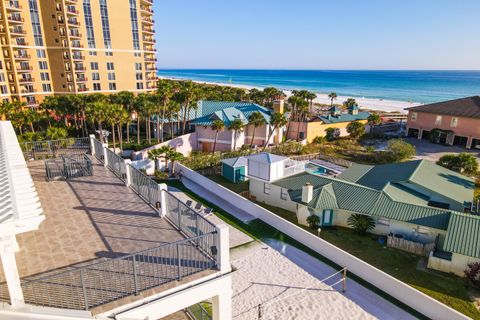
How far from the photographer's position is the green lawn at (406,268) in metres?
15.9

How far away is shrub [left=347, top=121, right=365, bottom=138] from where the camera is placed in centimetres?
5117

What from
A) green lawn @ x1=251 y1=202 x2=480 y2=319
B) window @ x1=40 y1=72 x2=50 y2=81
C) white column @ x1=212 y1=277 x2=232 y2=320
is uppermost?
window @ x1=40 y1=72 x2=50 y2=81

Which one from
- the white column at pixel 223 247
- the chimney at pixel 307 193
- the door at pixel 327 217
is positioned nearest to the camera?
the white column at pixel 223 247

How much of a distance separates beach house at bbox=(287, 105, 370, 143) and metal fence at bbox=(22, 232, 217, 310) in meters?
42.2

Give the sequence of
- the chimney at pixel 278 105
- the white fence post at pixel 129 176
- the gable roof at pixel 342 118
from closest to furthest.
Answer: the white fence post at pixel 129 176
the chimney at pixel 278 105
the gable roof at pixel 342 118

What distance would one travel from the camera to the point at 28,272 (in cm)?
841

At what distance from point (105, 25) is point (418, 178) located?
218 ft

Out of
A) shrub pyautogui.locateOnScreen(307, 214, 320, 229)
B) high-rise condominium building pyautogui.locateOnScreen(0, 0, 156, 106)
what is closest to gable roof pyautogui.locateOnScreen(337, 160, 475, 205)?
shrub pyautogui.locateOnScreen(307, 214, 320, 229)

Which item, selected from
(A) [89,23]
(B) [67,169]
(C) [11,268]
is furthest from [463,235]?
(A) [89,23]

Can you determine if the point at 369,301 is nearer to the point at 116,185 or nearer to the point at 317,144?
the point at 116,185

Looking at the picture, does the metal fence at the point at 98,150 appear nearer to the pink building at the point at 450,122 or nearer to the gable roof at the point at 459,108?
the pink building at the point at 450,122

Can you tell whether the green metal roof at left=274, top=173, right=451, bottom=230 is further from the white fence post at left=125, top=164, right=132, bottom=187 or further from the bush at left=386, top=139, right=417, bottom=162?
the bush at left=386, top=139, right=417, bottom=162

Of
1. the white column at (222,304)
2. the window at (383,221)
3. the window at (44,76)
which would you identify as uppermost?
the window at (44,76)

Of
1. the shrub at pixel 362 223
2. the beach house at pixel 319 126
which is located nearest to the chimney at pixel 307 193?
the shrub at pixel 362 223
